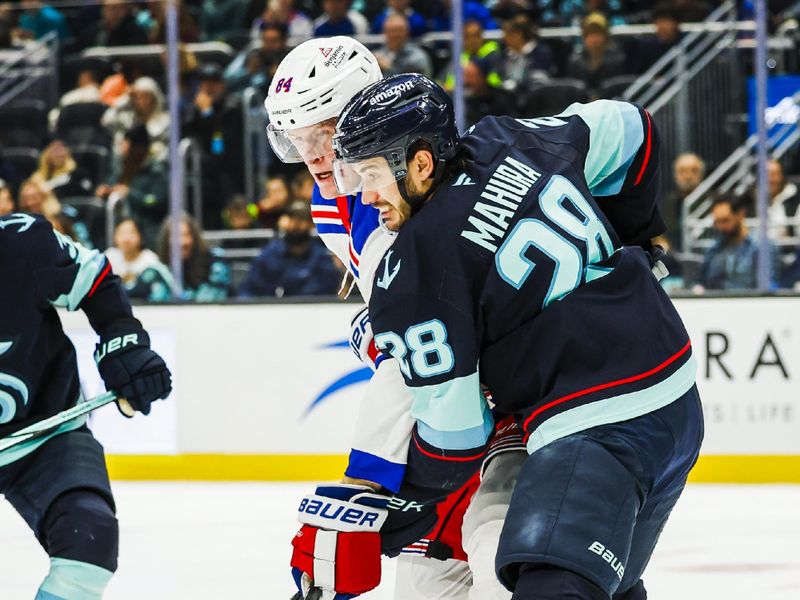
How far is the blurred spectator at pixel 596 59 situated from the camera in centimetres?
611

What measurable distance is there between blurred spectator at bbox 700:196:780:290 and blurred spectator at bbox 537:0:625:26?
1.34 m

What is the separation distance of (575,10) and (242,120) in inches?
69.4

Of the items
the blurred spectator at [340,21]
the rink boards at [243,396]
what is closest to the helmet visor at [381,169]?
the rink boards at [243,396]

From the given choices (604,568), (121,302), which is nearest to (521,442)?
(604,568)

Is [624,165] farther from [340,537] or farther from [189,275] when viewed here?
[189,275]

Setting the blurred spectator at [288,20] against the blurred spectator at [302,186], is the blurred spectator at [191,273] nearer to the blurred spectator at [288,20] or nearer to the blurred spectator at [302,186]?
the blurred spectator at [302,186]

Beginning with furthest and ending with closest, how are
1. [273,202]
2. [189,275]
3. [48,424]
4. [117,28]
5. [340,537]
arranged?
[117,28] < [273,202] < [189,275] < [48,424] < [340,537]

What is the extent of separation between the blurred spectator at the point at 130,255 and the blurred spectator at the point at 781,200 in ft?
8.18

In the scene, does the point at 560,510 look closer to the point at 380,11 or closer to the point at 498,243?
the point at 498,243

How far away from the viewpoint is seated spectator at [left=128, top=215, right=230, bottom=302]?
5.68 meters

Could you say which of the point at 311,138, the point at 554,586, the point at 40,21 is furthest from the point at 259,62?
the point at 554,586

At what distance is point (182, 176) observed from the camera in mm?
5891

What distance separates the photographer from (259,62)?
255 inches

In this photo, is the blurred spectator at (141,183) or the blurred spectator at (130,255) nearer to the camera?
the blurred spectator at (130,255)
